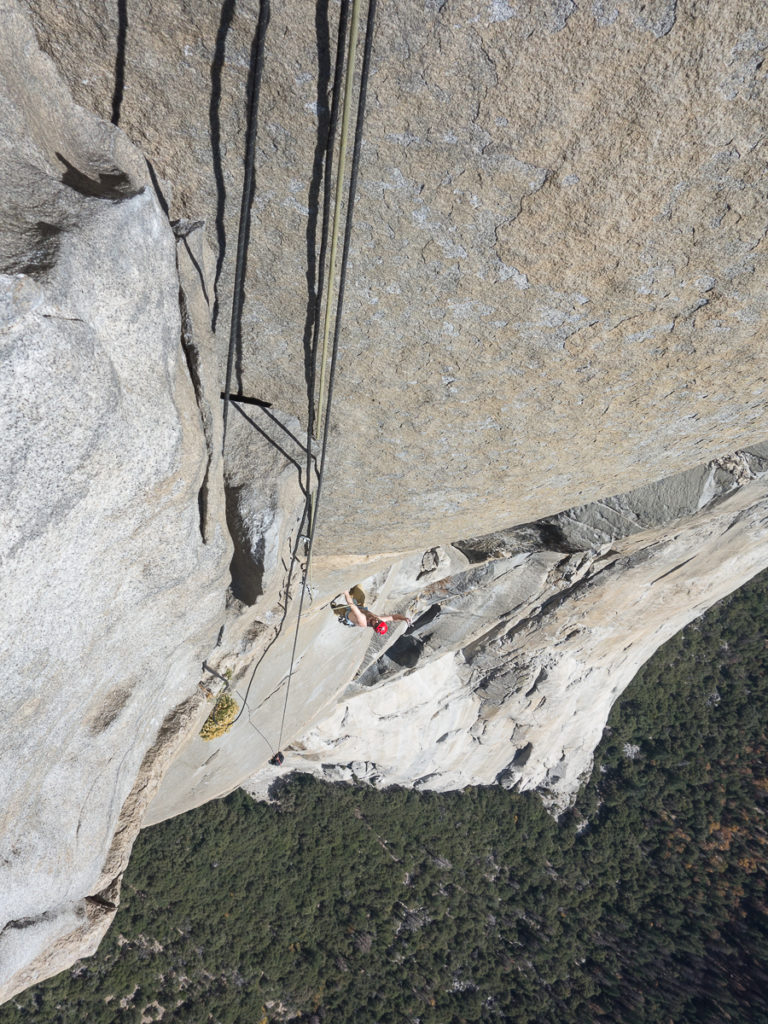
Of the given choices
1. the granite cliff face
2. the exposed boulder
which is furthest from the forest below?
the granite cliff face

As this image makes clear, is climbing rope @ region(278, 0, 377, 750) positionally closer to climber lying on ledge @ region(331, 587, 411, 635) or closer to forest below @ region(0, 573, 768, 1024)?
climber lying on ledge @ region(331, 587, 411, 635)

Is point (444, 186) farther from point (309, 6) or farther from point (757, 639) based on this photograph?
point (757, 639)

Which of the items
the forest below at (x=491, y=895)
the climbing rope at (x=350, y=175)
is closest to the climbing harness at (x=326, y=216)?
the climbing rope at (x=350, y=175)

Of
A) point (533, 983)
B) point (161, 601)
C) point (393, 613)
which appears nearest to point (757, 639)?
point (533, 983)

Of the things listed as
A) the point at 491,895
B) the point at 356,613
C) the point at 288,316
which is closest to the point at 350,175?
the point at 288,316

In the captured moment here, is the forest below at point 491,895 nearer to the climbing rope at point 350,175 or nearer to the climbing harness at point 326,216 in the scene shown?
the climbing harness at point 326,216

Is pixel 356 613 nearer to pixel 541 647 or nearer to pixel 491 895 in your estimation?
pixel 541 647
